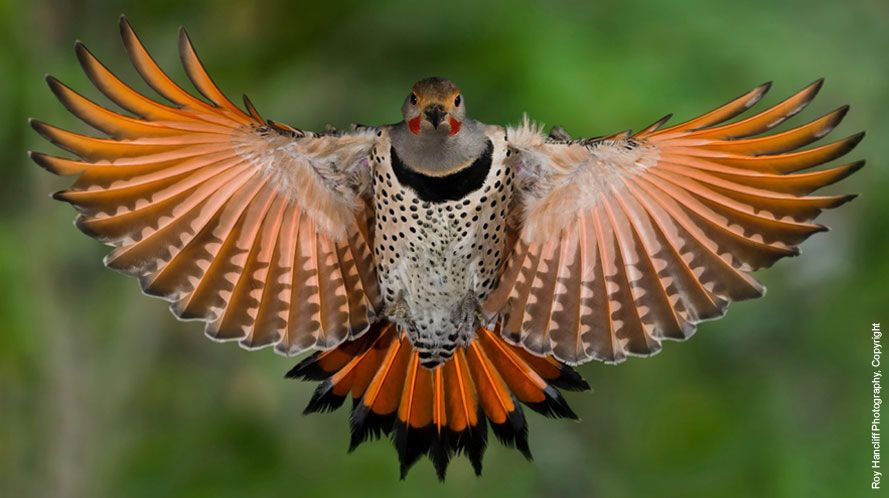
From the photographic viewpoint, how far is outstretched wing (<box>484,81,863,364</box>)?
3244mm

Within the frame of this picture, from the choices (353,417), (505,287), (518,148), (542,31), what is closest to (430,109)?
(518,148)

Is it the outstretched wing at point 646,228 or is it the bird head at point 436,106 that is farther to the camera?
the outstretched wing at point 646,228

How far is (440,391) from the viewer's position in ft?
12.3

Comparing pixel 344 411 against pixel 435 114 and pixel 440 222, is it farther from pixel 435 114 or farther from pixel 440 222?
pixel 435 114

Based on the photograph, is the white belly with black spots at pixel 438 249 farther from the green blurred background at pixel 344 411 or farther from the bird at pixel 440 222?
the green blurred background at pixel 344 411

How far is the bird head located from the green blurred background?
1.65 metres

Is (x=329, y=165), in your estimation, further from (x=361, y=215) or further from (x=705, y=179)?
(x=705, y=179)

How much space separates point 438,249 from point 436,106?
459mm

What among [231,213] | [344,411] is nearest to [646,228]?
[231,213]

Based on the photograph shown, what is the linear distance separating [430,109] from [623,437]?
3.43 m

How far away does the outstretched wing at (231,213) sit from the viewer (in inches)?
125

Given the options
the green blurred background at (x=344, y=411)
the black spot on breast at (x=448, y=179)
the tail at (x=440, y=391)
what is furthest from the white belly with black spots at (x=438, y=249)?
the green blurred background at (x=344, y=411)

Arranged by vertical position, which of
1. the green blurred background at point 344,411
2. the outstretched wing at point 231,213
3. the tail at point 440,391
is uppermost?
the green blurred background at point 344,411

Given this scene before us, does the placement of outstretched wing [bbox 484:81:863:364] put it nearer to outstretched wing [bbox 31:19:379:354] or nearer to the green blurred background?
outstretched wing [bbox 31:19:379:354]
